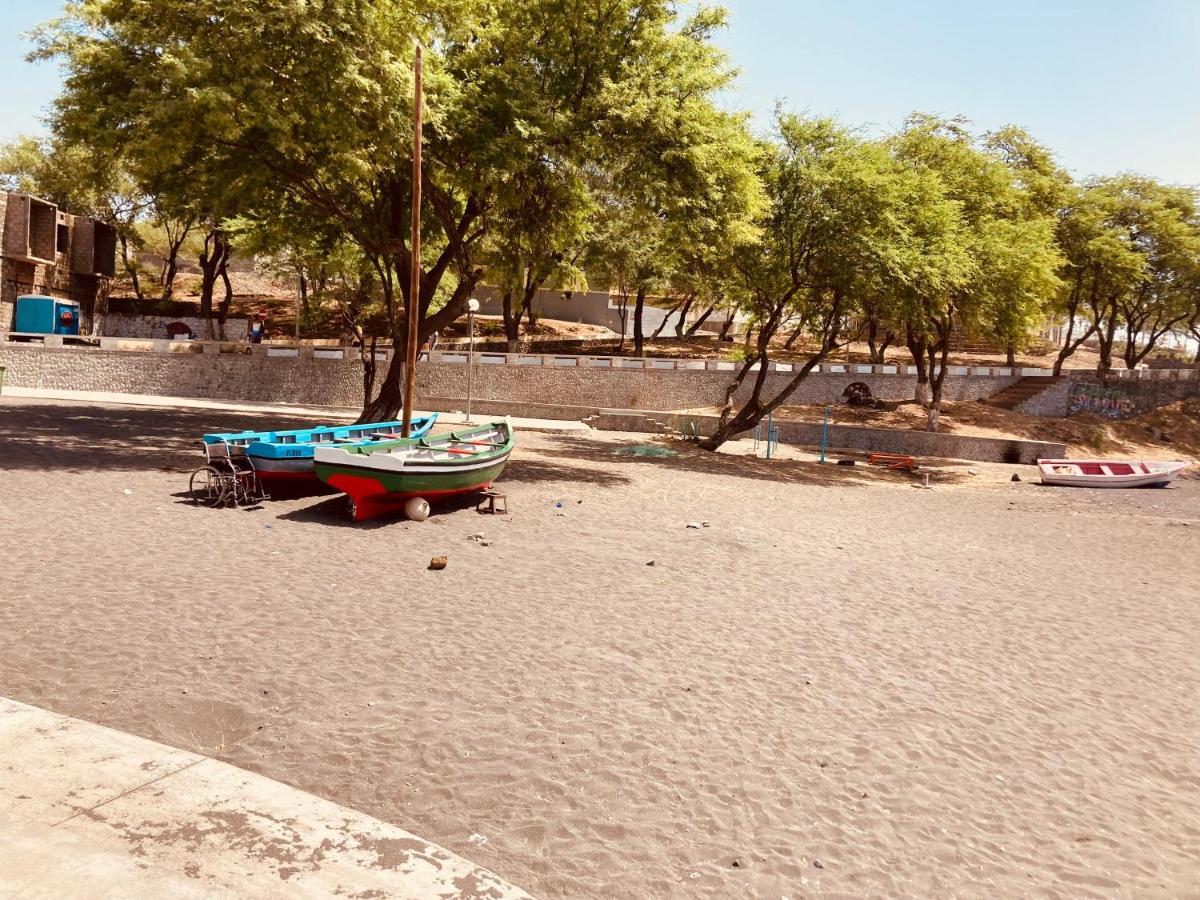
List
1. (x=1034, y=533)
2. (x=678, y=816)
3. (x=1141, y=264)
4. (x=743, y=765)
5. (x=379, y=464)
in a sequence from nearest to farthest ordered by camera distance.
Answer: (x=678, y=816)
(x=743, y=765)
(x=379, y=464)
(x=1034, y=533)
(x=1141, y=264)

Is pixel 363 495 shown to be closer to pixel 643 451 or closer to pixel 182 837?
pixel 182 837

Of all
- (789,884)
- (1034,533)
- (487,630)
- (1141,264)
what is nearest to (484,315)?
(1141,264)

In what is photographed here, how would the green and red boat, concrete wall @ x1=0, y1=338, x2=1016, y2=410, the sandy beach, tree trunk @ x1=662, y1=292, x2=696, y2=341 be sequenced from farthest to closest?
tree trunk @ x1=662, y1=292, x2=696, y2=341
concrete wall @ x1=0, y1=338, x2=1016, y2=410
the green and red boat
the sandy beach

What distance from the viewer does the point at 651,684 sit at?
716cm

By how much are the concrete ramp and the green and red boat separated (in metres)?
7.89

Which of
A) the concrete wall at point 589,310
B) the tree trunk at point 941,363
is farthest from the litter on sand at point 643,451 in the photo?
the concrete wall at point 589,310

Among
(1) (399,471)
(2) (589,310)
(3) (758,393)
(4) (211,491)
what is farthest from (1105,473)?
(2) (589,310)

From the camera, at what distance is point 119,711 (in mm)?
5883

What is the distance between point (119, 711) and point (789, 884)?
481cm

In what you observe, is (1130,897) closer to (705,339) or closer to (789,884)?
(789,884)

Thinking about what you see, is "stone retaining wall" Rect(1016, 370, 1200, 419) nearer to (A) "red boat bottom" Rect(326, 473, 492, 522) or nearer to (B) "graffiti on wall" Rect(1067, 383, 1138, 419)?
(B) "graffiti on wall" Rect(1067, 383, 1138, 419)

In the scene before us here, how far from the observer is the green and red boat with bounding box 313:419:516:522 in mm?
12930

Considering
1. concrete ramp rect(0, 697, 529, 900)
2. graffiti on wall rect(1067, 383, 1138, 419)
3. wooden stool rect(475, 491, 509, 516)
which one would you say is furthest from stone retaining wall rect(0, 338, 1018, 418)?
A: concrete ramp rect(0, 697, 529, 900)

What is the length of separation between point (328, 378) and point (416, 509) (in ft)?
83.7
